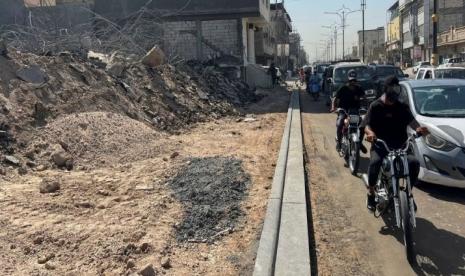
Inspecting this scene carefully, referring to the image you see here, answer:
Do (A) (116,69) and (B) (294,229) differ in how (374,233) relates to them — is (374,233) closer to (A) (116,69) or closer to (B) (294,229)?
(B) (294,229)

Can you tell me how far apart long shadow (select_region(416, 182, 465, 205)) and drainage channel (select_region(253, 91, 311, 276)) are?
71.5 inches

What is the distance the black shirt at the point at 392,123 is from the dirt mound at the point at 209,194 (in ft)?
6.50

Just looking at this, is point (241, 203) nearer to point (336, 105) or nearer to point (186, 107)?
point (336, 105)

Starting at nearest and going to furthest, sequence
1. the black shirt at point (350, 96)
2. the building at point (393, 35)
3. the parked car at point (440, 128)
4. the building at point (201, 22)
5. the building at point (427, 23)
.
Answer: the parked car at point (440, 128), the black shirt at point (350, 96), the building at point (201, 22), the building at point (427, 23), the building at point (393, 35)

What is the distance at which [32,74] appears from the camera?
1234 cm

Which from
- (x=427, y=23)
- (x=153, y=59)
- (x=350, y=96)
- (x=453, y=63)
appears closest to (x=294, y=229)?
(x=350, y=96)

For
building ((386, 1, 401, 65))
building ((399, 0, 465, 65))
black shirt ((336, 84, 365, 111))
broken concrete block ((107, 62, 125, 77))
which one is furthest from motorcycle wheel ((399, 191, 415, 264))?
building ((386, 1, 401, 65))

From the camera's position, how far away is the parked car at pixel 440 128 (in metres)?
7.29

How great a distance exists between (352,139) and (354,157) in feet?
1.15

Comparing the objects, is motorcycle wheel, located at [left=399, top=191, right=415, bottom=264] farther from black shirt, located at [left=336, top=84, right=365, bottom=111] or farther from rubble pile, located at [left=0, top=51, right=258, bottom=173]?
rubble pile, located at [left=0, top=51, right=258, bottom=173]

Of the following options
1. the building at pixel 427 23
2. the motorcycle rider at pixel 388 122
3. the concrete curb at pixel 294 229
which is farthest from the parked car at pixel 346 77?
the building at pixel 427 23

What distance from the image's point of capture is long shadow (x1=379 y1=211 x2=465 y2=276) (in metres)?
5.09

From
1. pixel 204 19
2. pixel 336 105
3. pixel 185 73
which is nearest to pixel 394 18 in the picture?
pixel 204 19

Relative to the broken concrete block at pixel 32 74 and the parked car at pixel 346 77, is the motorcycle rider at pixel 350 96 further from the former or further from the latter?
the parked car at pixel 346 77
